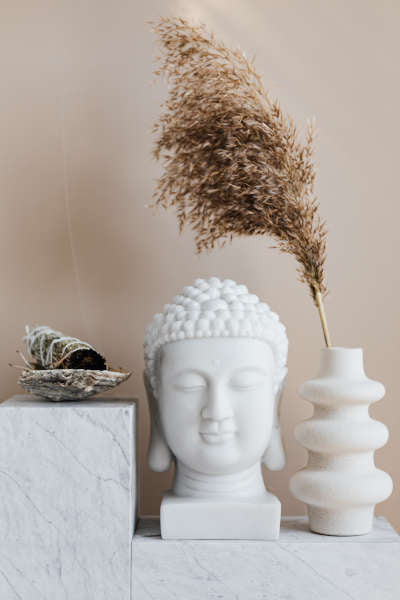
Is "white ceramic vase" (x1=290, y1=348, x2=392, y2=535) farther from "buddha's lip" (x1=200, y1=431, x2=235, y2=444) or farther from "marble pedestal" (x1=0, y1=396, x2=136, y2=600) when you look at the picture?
"marble pedestal" (x1=0, y1=396, x2=136, y2=600)

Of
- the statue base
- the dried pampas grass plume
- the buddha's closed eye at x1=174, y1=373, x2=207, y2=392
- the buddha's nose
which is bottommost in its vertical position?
the statue base

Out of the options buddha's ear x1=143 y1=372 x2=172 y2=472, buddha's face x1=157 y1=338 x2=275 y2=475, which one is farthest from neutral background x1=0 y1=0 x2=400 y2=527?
buddha's face x1=157 y1=338 x2=275 y2=475

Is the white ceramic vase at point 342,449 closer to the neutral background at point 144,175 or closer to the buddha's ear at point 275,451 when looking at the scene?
the buddha's ear at point 275,451

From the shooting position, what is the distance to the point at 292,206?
60.0 inches

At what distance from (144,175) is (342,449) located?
0.89 metres

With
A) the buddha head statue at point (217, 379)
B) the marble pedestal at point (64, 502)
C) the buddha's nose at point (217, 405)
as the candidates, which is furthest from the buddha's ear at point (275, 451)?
the marble pedestal at point (64, 502)

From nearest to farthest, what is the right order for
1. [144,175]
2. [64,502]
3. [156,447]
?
[64,502], [156,447], [144,175]

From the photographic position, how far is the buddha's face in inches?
57.4

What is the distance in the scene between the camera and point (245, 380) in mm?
1457

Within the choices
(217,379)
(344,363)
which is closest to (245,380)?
(217,379)

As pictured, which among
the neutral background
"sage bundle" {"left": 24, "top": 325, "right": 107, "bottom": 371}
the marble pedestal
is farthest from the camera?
the neutral background

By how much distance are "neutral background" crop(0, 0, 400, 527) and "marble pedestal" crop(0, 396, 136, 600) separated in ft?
1.48

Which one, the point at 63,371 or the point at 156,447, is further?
the point at 156,447

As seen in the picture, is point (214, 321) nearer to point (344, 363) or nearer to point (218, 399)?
point (218, 399)
